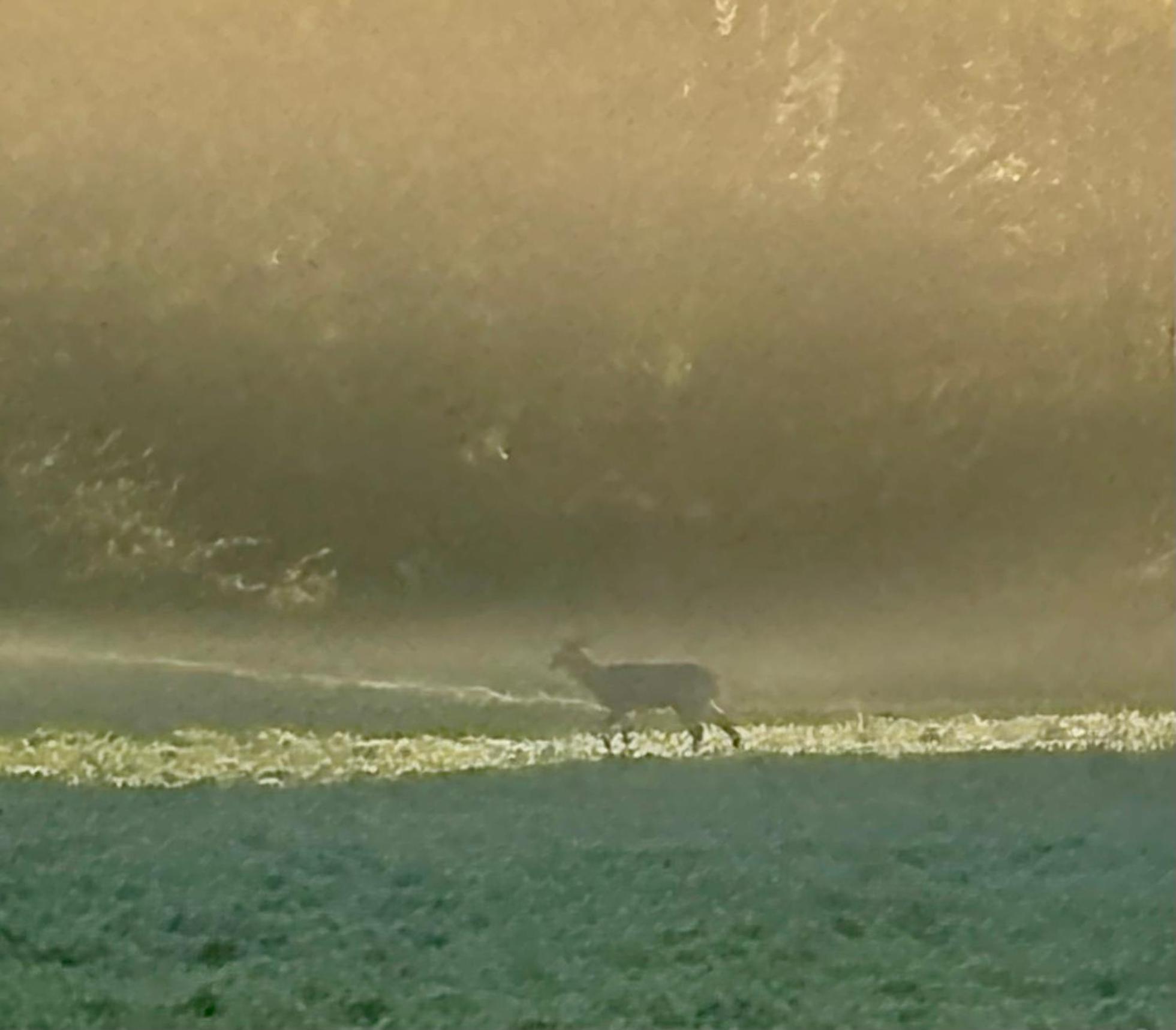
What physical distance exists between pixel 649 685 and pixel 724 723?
0.27 feet

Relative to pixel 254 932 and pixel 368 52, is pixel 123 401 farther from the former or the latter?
pixel 254 932

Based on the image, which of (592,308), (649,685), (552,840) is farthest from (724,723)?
(592,308)

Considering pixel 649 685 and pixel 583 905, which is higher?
pixel 649 685

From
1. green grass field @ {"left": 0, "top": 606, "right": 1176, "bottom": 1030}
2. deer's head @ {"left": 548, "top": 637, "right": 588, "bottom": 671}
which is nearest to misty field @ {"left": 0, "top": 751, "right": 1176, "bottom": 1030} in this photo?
green grass field @ {"left": 0, "top": 606, "right": 1176, "bottom": 1030}

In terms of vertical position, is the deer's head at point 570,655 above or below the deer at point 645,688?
above

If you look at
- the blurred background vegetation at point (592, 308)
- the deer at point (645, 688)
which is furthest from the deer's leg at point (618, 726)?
the blurred background vegetation at point (592, 308)

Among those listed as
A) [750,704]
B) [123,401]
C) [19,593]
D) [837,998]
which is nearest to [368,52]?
[123,401]

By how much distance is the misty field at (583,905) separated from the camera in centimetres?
105

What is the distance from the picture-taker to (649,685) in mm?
1222

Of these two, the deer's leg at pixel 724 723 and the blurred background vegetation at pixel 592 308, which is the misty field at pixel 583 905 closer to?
the deer's leg at pixel 724 723

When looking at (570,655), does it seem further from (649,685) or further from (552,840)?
(552,840)

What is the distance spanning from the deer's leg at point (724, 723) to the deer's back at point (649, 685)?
0.5 inches

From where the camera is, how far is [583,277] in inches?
48.7

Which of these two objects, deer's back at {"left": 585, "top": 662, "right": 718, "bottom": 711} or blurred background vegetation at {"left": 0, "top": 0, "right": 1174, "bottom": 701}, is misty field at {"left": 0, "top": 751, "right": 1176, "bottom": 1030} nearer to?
deer's back at {"left": 585, "top": 662, "right": 718, "bottom": 711}
